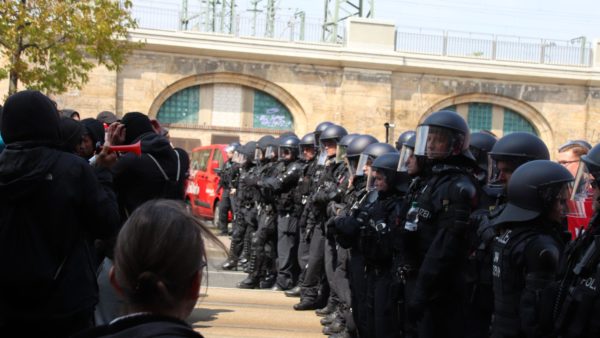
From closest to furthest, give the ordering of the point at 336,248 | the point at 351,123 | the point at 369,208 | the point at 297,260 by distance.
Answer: the point at 369,208 → the point at 336,248 → the point at 297,260 → the point at 351,123

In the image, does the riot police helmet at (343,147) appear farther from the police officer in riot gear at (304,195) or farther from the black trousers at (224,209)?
the black trousers at (224,209)

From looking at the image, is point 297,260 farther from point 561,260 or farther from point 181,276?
point 181,276

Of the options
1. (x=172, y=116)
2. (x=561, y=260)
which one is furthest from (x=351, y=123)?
(x=561, y=260)

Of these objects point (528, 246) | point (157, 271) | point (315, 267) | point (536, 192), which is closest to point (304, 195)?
point (315, 267)

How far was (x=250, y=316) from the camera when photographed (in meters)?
8.76

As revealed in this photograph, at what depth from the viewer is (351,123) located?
2572 centimetres

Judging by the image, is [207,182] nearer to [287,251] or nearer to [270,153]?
[270,153]

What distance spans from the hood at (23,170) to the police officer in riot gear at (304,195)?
5.96m

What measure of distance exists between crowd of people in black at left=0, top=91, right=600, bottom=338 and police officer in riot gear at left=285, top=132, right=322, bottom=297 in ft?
4.04

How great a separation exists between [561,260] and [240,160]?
35.5ft

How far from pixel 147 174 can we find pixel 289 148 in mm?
5714

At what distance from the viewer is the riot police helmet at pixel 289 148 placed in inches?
436

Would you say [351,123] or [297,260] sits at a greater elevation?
[351,123]

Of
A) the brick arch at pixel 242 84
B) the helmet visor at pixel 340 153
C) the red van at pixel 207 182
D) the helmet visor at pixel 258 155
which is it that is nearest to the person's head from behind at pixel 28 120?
the helmet visor at pixel 340 153
